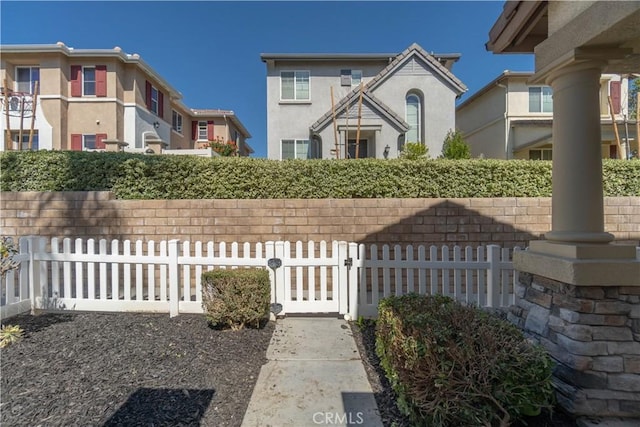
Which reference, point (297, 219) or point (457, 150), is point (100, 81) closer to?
point (297, 219)

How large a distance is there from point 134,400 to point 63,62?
17098 millimetres

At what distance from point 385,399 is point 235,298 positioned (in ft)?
6.96

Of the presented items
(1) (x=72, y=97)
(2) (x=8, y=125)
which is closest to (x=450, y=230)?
(1) (x=72, y=97)

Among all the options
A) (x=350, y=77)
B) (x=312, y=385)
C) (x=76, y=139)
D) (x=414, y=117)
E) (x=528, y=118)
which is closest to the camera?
(x=312, y=385)

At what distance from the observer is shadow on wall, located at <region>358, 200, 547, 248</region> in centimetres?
622

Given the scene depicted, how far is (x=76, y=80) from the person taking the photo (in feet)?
46.5

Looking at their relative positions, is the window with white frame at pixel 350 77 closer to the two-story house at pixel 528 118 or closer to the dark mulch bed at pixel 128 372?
the two-story house at pixel 528 118

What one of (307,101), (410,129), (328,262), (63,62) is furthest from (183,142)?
(328,262)

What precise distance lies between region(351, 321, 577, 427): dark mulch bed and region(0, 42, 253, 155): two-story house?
485 inches

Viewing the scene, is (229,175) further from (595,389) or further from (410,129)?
(410,129)

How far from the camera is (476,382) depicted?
6.81ft

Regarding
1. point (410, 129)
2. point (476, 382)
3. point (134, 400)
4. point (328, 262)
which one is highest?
point (410, 129)

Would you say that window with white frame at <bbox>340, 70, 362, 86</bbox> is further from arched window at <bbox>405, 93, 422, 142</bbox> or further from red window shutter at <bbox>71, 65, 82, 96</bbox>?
red window shutter at <bbox>71, 65, 82, 96</bbox>

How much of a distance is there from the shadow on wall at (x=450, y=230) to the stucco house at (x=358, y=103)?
5.76m
